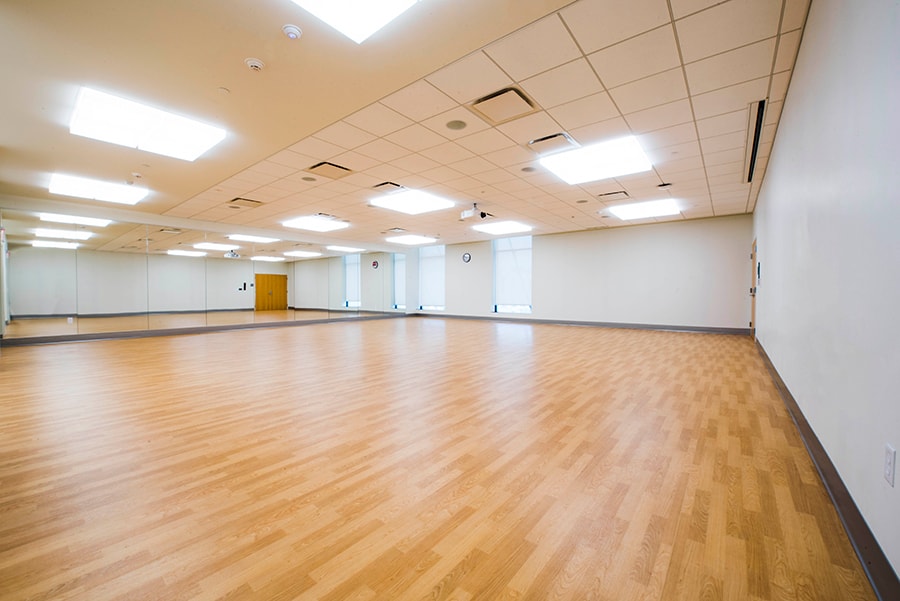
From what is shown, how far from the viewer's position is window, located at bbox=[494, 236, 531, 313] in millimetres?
13086

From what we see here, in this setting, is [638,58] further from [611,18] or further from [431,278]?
[431,278]

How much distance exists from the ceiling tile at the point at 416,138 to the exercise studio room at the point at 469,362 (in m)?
0.04

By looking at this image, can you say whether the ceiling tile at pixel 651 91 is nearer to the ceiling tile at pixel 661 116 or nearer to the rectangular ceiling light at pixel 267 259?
the ceiling tile at pixel 661 116

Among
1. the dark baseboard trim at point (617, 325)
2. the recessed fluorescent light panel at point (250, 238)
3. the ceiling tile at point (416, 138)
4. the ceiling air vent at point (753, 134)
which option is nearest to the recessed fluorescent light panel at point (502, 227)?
the dark baseboard trim at point (617, 325)

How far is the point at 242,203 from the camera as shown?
25.9 feet

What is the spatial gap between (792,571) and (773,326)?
4.53 metres

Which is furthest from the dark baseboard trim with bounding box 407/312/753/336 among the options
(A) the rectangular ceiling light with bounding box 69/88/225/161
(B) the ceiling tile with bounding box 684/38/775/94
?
(A) the rectangular ceiling light with bounding box 69/88/225/161

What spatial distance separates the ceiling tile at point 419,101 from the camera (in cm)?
348

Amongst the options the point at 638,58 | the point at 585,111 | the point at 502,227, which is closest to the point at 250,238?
the point at 502,227

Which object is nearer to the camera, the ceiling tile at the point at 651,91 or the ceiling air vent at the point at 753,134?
the ceiling tile at the point at 651,91

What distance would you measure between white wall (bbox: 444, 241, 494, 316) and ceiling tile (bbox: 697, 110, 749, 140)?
934 centimetres

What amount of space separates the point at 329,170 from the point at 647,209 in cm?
717

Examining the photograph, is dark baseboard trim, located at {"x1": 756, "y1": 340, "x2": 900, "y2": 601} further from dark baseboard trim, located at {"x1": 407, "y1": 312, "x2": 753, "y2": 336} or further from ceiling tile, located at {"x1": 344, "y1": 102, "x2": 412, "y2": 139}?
dark baseboard trim, located at {"x1": 407, "y1": 312, "x2": 753, "y2": 336}

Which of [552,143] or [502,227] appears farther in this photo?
[502,227]
